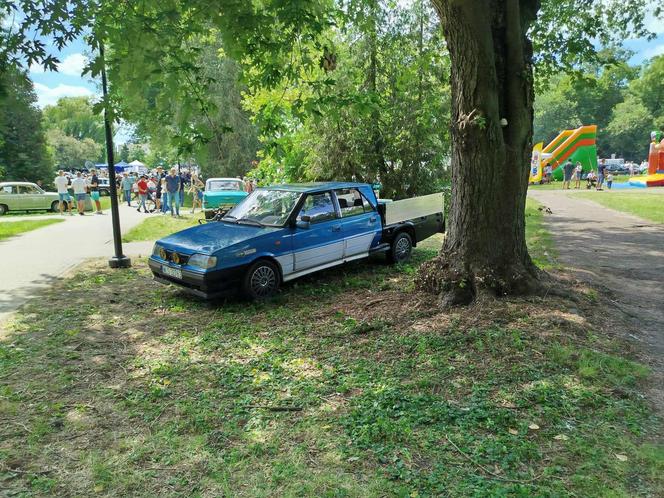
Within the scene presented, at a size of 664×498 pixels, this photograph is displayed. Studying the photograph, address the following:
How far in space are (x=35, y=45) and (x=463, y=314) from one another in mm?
5581

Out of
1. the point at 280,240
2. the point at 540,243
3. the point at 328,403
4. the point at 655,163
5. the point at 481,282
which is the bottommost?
the point at 328,403

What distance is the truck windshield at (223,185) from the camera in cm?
1941

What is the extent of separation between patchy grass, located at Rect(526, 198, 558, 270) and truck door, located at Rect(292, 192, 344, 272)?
3.59 meters

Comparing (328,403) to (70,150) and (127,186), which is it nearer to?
(127,186)

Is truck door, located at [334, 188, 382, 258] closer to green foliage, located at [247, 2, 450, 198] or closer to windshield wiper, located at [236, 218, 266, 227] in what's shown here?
windshield wiper, located at [236, 218, 266, 227]

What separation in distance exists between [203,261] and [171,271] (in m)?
0.75

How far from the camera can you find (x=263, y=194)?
26.7 feet

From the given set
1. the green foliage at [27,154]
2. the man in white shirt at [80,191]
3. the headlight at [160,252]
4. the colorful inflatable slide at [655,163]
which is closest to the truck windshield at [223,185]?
the man in white shirt at [80,191]

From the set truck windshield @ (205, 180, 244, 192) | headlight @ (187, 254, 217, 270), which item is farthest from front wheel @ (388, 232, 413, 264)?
truck windshield @ (205, 180, 244, 192)

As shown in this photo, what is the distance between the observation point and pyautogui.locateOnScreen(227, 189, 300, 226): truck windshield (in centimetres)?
742

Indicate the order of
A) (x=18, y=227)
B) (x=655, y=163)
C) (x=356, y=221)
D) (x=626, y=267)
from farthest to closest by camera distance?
(x=655, y=163) → (x=18, y=227) → (x=626, y=267) → (x=356, y=221)

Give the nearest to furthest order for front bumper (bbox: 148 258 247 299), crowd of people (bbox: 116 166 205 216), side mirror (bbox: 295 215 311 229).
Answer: front bumper (bbox: 148 258 247 299) → side mirror (bbox: 295 215 311 229) → crowd of people (bbox: 116 166 205 216)

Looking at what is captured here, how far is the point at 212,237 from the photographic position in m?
6.95

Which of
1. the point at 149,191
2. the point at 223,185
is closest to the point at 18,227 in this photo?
the point at 223,185
